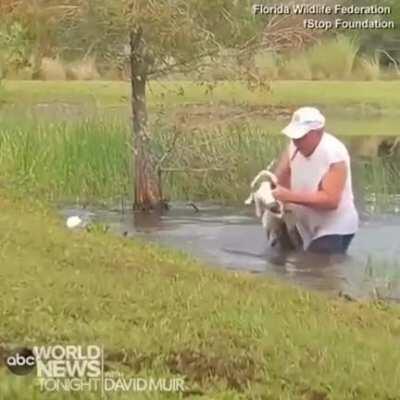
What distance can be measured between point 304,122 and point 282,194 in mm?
352

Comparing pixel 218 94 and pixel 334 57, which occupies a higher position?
pixel 334 57

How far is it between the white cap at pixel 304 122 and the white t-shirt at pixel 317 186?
0.07 meters

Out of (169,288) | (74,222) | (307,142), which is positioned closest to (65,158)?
(74,222)

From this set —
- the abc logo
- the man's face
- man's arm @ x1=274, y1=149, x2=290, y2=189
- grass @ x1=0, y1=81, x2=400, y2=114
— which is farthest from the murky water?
the abc logo

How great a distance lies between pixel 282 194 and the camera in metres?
5.48

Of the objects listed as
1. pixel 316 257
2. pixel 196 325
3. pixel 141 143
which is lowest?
pixel 196 325

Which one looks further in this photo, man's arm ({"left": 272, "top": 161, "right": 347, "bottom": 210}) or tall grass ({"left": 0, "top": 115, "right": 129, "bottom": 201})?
tall grass ({"left": 0, "top": 115, "right": 129, "bottom": 201})

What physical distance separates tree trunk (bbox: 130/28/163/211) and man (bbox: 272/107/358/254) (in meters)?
0.64

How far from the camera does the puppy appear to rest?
548 cm

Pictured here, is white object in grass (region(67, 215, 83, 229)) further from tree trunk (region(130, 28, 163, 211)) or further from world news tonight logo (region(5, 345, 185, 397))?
world news tonight logo (region(5, 345, 185, 397))

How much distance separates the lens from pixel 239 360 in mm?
4770

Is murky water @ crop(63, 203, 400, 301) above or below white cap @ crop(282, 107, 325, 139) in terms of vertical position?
below

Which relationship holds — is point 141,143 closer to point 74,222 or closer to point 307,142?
point 74,222

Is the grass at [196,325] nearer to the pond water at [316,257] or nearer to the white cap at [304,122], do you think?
the pond water at [316,257]
